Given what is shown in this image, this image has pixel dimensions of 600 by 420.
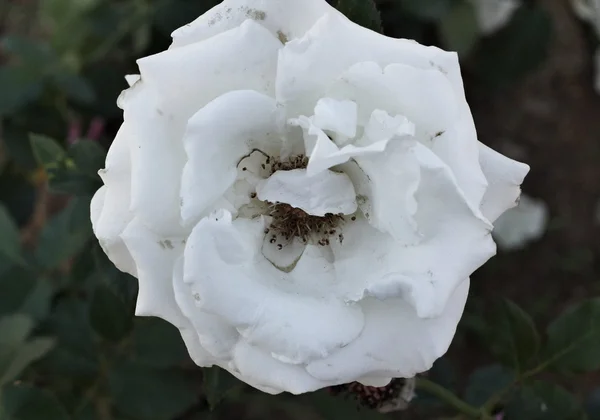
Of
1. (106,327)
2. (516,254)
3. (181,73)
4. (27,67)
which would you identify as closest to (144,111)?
(181,73)

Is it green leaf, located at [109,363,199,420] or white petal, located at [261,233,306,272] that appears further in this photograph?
green leaf, located at [109,363,199,420]

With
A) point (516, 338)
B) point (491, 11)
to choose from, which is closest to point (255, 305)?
point (516, 338)

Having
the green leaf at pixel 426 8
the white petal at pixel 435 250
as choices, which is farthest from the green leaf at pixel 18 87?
the white petal at pixel 435 250

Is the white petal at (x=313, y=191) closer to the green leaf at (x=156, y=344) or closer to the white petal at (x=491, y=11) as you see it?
the green leaf at (x=156, y=344)

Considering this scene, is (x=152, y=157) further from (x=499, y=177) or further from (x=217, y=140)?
(x=499, y=177)

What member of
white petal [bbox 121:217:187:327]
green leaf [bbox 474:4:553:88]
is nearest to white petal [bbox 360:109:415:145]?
white petal [bbox 121:217:187:327]

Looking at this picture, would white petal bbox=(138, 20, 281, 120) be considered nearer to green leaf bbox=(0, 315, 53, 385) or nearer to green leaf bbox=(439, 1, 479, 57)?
green leaf bbox=(0, 315, 53, 385)
